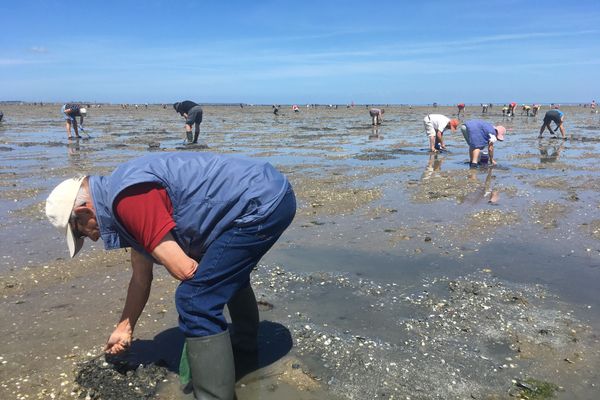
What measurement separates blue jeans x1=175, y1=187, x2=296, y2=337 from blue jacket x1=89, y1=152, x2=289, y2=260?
2.6 inches

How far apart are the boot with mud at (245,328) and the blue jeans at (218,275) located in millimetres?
884

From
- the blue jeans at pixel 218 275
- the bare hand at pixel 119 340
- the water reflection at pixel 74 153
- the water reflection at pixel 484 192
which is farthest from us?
the water reflection at pixel 74 153

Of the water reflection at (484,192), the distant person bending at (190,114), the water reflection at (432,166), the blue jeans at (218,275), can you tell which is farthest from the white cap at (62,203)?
the distant person bending at (190,114)

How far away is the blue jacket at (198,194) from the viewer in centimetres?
266

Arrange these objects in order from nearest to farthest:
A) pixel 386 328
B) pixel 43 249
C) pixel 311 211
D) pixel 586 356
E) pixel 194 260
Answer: pixel 194 260
pixel 586 356
pixel 386 328
pixel 43 249
pixel 311 211

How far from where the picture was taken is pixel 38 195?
936 centimetres

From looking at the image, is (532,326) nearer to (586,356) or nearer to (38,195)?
(586,356)

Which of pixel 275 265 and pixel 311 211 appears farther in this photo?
pixel 311 211

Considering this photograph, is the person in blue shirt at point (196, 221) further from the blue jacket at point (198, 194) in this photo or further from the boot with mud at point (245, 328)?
the boot with mud at point (245, 328)

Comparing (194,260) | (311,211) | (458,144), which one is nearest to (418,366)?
(194,260)

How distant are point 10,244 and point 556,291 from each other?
6.75m

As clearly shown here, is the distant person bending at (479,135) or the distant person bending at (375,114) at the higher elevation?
the distant person bending at (375,114)

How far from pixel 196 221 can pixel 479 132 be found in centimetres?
1178

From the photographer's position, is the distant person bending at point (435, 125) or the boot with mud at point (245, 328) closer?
the boot with mud at point (245, 328)
